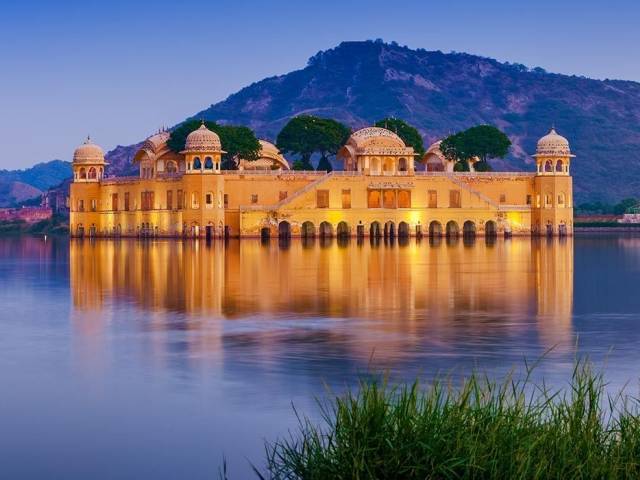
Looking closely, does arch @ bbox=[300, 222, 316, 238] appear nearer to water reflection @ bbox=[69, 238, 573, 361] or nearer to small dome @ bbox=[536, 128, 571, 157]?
small dome @ bbox=[536, 128, 571, 157]

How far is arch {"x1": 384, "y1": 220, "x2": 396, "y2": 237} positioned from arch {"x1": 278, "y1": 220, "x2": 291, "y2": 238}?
609cm

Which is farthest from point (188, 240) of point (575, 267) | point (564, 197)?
point (575, 267)

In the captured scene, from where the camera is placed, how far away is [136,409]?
41.1ft

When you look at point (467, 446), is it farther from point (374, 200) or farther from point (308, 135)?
point (308, 135)

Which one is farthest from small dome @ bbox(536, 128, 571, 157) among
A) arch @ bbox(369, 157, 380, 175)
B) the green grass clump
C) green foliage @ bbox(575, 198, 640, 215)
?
the green grass clump

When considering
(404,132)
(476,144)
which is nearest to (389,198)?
(476,144)

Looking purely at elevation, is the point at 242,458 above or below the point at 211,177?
below

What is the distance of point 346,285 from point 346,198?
4280 centimetres

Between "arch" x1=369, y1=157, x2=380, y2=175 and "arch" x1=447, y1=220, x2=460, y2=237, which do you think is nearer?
"arch" x1=369, y1=157, x2=380, y2=175

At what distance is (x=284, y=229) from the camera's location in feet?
235

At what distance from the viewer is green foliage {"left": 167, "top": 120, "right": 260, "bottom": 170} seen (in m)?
78.2

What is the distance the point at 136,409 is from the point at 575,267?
89.9 feet

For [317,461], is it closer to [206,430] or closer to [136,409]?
[206,430]

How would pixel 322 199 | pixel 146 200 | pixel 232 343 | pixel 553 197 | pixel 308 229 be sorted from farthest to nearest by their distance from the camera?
pixel 553 197, pixel 146 200, pixel 308 229, pixel 322 199, pixel 232 343
